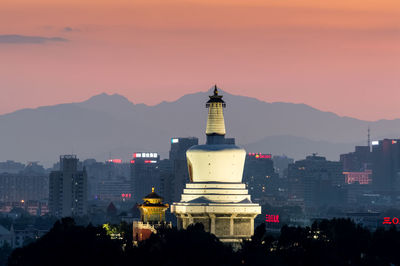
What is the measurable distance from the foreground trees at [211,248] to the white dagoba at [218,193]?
14.0ft

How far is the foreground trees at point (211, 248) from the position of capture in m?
100

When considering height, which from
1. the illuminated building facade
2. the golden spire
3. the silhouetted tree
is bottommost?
the silhouetted tree

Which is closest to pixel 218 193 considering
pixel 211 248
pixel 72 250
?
pixel 72 250

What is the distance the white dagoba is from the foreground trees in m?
4.26

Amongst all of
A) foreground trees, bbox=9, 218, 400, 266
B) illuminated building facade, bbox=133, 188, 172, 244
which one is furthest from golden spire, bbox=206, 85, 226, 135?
foreground trees, bbox=9, 218, 400, 266

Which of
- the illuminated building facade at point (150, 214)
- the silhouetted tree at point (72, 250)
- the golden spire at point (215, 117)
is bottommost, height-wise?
the silhouetted tree at point (72, 250)

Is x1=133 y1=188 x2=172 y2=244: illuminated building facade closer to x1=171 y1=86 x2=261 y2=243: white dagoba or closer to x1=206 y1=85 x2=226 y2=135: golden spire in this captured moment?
x1=171 y1=86 x2=261 y2=243: white dagoba

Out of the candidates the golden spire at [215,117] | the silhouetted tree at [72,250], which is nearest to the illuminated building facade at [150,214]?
the silhouetted tree at [72,250]

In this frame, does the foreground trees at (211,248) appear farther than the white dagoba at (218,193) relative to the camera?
No

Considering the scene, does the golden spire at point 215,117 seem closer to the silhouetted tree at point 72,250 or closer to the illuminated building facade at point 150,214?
the illuminated building facade at point 150,214

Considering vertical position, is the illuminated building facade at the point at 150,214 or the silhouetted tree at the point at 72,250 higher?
the illuminated building facade at the point at 150,214

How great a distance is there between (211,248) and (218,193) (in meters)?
14.9

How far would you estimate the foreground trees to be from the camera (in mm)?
100500

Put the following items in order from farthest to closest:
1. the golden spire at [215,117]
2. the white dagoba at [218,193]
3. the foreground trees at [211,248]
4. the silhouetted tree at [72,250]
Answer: the golden spire at [215,117]
the white dagoba at [218,193]
the silhouetted tree at [72,250]
the foreground trees at [211,248]
